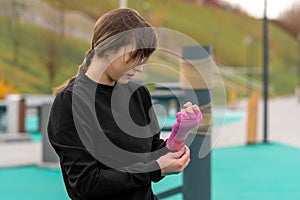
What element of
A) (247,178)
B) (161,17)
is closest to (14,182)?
(247,178)

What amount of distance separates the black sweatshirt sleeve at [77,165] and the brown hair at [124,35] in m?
0.20

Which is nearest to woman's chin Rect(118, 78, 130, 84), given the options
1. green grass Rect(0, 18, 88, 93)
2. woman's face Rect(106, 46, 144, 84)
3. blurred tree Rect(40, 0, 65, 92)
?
woman's face Rect(106, 46, 144, 84)

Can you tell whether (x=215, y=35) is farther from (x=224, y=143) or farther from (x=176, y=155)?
(x=176, y=155)

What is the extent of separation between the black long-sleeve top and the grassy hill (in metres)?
25.8

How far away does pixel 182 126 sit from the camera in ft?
5.56

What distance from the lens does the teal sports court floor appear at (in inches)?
235

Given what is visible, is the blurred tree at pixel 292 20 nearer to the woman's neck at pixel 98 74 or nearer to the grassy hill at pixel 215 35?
the grassy hill at pixel 215 35

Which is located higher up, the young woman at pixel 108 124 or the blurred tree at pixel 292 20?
the blurred tree at pixel 292 20

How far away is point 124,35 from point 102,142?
0.34m

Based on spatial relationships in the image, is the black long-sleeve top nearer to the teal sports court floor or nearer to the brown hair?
the brown hair

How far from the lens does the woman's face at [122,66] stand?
5.54 ft

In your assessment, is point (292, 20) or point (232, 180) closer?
point (232, 180)

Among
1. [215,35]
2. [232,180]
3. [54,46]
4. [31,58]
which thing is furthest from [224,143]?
[215,35]

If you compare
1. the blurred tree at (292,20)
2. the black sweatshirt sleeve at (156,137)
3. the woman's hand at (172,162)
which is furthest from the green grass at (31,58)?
the blurred tree at (292,20)
